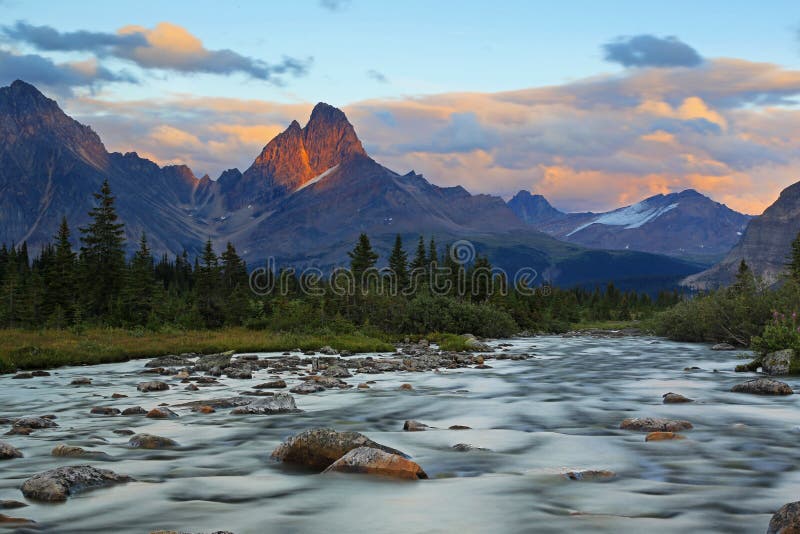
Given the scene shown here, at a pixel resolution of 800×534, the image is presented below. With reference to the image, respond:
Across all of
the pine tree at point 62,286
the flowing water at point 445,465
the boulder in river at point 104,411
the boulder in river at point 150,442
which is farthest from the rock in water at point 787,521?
the pine tree at point 62,286

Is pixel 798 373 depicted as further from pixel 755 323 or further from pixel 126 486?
pixel 126 486

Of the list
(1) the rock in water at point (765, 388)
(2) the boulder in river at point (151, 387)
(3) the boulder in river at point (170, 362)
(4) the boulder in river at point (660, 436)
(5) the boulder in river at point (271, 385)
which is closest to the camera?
(4) the boulder in river at point (660, 436)

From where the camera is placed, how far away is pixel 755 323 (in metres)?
40.6

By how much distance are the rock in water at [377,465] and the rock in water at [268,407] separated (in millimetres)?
6141

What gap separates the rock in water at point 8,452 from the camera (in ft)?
35.0

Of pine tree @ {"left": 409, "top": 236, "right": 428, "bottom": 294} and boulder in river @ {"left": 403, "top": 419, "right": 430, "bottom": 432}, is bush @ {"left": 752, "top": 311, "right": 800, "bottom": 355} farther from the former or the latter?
pine tree @ {"left": 409, "top": 236, "right": 428, "bottom": 294}

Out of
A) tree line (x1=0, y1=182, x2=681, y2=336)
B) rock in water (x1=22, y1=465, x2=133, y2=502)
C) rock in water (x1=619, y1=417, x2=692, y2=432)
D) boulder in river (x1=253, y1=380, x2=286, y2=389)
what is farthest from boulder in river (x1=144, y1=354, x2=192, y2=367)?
rock in water (x1=619, y1=417, x2=692, y2=432)

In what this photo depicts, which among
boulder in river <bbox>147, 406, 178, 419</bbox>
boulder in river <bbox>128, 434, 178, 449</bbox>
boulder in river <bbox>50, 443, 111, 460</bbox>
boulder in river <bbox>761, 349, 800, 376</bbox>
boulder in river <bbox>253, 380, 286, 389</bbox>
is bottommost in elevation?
boulder in river <bbox>761, 349, 800, 376</bbox>

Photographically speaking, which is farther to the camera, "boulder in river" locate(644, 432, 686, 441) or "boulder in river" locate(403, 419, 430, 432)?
"boulder in river" locate(403, 419, 430, 432)

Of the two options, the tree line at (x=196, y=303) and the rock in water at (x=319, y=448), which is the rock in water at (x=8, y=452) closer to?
the rock in water at (x=319, y=448)

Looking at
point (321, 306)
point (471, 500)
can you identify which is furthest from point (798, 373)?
point (321, 306)

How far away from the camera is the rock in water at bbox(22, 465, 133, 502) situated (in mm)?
8227

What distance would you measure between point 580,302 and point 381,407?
138m

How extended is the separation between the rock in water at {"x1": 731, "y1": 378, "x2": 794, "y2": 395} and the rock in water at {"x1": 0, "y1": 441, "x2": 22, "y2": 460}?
1866 cm
